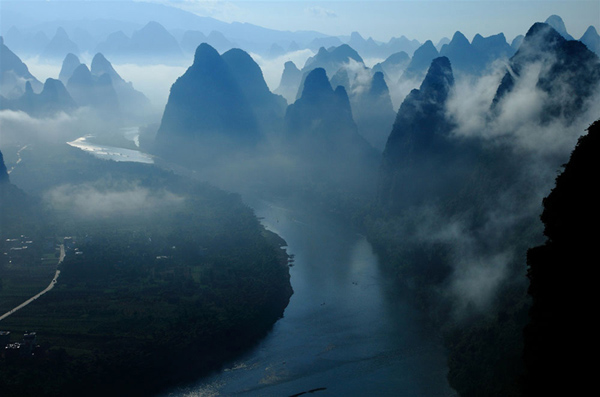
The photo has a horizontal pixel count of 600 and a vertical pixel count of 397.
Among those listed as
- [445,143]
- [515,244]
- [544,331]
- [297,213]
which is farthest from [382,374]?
[297,213]

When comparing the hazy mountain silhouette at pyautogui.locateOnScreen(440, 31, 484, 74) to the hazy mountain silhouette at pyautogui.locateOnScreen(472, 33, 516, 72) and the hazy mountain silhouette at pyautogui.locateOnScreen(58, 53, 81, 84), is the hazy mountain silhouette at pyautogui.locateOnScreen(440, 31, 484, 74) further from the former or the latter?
the hazy mountain silhouette at pyautogui.locateOnScreen(58, 53, 81, 84)

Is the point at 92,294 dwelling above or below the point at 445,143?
below

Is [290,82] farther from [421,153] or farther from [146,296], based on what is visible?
[146,296]

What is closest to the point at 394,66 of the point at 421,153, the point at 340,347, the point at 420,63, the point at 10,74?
the point at 420,63

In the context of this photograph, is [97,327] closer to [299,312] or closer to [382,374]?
[299,312]

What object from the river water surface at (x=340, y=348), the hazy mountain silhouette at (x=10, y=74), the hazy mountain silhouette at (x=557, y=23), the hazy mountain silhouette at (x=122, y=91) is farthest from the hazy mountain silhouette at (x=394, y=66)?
the river water surface at (x=340, y=348)
